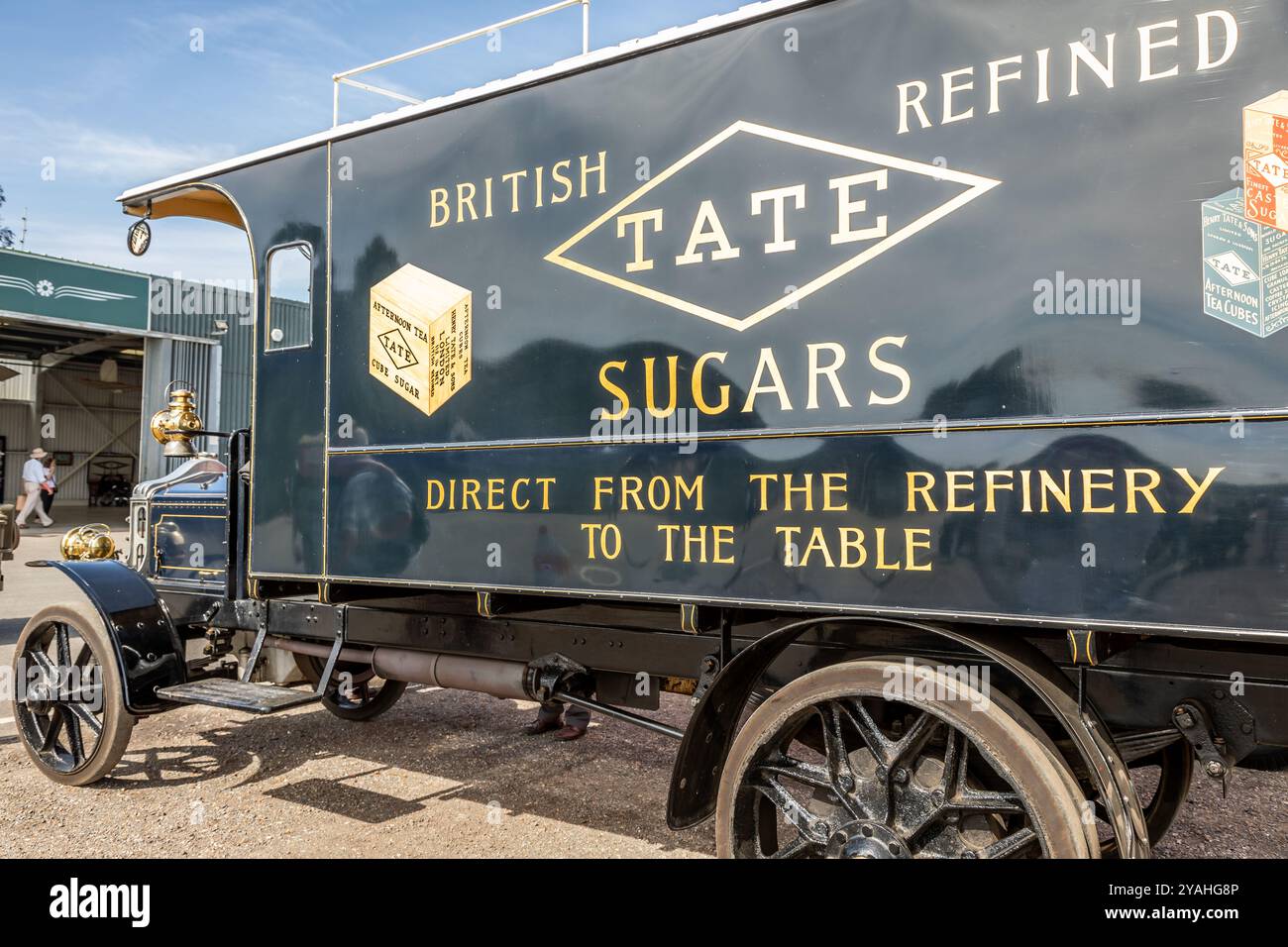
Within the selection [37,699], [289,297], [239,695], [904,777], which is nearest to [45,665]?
[37,699]

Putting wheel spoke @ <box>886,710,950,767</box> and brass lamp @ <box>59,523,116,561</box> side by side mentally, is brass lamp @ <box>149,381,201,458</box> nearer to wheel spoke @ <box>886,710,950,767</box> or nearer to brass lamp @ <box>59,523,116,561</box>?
brass lamp @ <box>59,523,116,561</box>

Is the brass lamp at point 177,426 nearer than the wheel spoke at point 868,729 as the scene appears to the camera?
No

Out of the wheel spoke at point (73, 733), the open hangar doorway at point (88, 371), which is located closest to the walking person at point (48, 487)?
the open hangar doorway at point (88, 371)

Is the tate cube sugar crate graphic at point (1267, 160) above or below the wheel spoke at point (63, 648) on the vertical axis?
above

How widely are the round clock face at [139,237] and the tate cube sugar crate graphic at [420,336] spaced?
200cm

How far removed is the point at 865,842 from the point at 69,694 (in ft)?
13.9

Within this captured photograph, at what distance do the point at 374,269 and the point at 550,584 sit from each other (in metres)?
1.61

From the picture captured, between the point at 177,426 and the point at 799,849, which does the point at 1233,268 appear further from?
the point at 177,426

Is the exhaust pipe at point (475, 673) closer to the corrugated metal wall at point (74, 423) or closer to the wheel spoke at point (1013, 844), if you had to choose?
the wheel spoke at point (1013, 844)

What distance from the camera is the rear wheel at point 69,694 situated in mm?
4641

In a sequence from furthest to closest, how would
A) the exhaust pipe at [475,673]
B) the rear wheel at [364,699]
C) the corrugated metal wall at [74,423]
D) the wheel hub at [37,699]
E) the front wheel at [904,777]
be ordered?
the corrugated metal wall at [74,423], the rear wheel at [364,699], the wheel hub at [37,699], the exhaust pipe at [475,673], the front wheel at [904,777]

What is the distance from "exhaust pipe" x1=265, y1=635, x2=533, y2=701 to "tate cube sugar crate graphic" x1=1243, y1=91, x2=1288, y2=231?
2.91 meters

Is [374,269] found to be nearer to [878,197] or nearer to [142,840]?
[878,197]

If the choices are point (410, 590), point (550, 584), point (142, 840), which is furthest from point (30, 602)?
point (550, 584)
